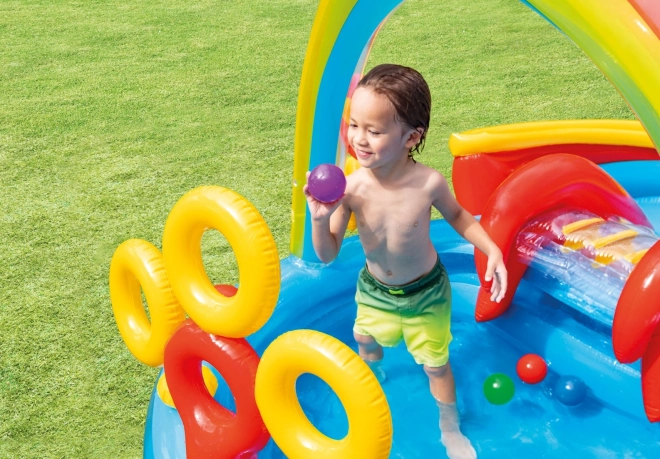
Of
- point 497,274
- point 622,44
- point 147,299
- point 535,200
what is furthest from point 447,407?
point 622,44

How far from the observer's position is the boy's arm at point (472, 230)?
2.54 meters

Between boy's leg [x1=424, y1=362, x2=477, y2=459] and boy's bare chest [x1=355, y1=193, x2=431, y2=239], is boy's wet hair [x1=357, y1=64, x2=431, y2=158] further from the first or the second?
boy's leg [x1=424, y1=362, x2=477, y2=459]

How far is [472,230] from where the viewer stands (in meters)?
2.71

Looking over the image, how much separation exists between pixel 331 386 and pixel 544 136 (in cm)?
197

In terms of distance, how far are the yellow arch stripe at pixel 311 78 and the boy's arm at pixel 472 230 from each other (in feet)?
2.22

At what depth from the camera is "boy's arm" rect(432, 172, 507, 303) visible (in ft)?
8.33

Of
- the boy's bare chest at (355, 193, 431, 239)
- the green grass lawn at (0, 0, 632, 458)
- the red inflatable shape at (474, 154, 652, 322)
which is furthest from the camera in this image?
the green grass lawn at (0, 0, 632, 458)

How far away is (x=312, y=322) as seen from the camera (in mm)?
3436

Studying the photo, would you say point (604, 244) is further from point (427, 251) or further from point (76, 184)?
point (76, 184)

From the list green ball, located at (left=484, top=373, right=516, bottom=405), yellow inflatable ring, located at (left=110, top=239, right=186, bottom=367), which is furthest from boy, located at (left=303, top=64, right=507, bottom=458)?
yellow inflatable ring, located at (left=110, top=239, right=186, bottom=367)

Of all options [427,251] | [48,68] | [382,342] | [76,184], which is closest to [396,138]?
[427,251]

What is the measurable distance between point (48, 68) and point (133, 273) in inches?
177

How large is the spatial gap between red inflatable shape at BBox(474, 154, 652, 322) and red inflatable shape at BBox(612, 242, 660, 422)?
650mm

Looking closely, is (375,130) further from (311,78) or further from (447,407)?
(447,407)
